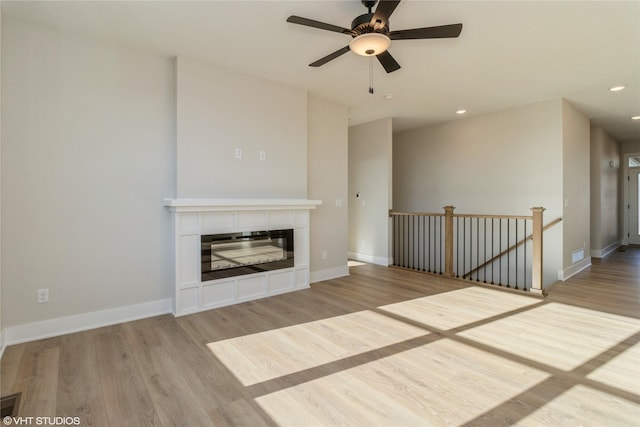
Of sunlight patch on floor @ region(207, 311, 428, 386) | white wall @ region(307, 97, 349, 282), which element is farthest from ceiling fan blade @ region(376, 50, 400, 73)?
sunlight patch on floor @ region(207, 311, 428, 386)

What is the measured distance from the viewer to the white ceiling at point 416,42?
2510 mm

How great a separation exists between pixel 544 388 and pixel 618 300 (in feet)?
9.33

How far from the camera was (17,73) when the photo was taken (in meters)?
2.66

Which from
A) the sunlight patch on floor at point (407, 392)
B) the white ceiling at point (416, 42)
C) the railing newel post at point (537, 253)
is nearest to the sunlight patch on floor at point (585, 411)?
the sunlight patch on floor at point (407, 392)

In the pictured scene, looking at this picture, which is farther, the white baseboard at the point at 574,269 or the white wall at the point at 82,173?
the white baseboard at the point at 574,269

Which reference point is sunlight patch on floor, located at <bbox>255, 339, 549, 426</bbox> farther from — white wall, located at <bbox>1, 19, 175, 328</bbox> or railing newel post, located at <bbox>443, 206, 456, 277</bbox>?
railing newel post, located at <bbox>443, 206, 456, 277</bbox>

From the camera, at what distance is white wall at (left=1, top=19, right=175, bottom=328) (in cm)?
267

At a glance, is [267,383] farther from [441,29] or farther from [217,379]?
[441,29]

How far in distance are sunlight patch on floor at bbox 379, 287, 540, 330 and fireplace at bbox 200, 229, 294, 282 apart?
1.50 meters

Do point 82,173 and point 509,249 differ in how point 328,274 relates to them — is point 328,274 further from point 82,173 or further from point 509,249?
point 82,173

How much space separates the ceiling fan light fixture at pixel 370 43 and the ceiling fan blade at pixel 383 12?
0.07 m

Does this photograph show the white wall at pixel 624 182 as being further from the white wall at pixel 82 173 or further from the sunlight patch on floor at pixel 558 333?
the white wall at pixel 82 173

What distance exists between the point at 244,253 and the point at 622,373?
3531 mm

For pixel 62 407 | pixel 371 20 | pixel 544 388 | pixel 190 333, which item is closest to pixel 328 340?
pixel 190 333
